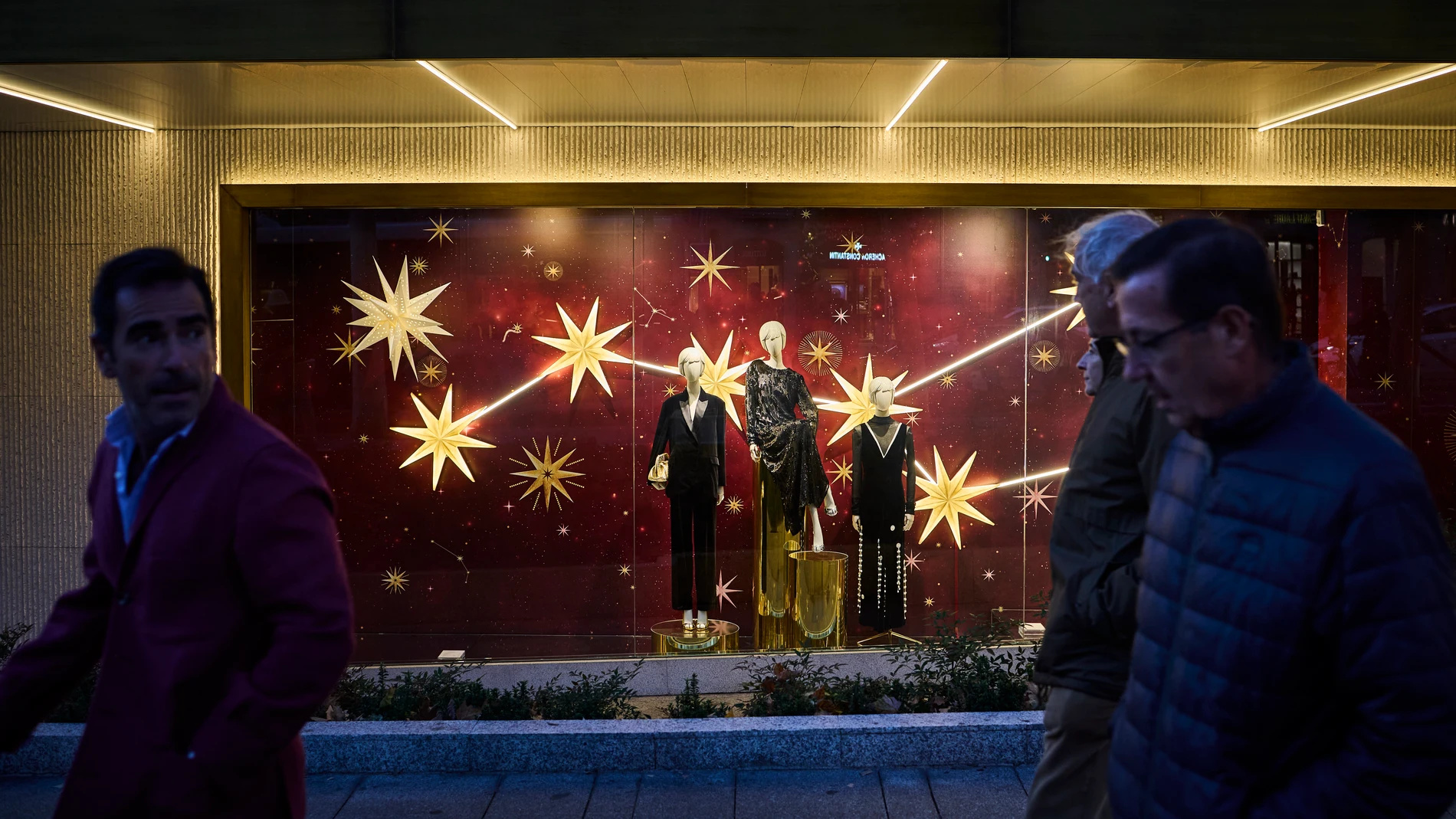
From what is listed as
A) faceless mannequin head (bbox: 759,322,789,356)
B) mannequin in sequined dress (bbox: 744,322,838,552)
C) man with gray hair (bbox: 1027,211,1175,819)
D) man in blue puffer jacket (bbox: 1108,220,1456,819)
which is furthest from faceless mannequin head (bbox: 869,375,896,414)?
man in blue puffer jacket (bbox: 1108,220,1456,819)

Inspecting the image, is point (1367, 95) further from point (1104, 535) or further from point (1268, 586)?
point (1268, 586)

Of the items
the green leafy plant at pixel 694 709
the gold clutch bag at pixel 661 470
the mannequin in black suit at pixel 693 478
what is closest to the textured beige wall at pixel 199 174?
the mannequin in black suit at pixel 693 478

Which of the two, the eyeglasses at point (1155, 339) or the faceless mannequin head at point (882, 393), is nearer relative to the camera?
the eyeglasses at point (1155, 339)

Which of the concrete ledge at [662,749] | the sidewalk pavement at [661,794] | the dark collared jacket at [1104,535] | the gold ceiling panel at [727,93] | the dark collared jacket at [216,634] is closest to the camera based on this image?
the dark collared jacket at [216,634]

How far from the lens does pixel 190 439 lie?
205 cm

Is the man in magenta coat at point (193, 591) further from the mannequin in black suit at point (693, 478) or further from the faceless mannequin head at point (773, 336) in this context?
the faceless mannequin head at point (773, 336)

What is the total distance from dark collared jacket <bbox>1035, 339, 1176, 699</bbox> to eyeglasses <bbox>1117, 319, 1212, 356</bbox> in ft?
2.50

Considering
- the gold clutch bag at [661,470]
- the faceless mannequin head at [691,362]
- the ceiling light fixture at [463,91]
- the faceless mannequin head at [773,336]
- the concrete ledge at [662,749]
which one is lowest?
the concrete ledge at [662,749]

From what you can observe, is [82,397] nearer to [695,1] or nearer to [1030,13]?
[695,1]

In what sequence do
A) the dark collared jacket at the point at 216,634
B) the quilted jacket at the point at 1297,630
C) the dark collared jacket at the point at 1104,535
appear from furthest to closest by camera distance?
1. the dark collared jacket at the point at 1104,535
2. the dark collared jacket at the point at 216,634
3. the quilted jacket at the point at 1297,630

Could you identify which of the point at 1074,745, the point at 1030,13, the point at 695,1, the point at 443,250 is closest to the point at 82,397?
the point at 443,250

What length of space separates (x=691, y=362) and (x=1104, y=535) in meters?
4.72

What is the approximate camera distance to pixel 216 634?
197 centimetres

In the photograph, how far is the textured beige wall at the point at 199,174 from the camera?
23.0ft
